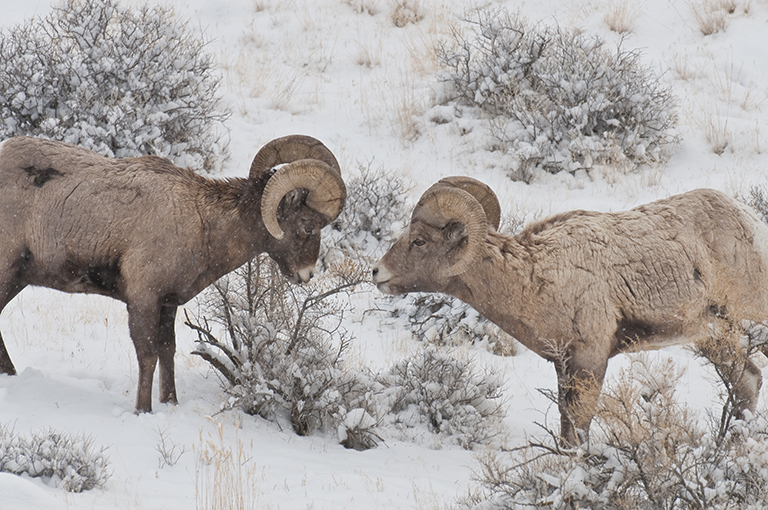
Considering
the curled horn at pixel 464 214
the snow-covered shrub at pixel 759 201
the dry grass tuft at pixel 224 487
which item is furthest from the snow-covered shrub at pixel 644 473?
the snow-covered shrub at pixel 759 201

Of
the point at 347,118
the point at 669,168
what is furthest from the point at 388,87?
the point at 669,168

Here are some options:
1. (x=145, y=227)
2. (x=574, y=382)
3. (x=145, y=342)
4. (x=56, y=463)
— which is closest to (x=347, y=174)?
(x=145, y=227)

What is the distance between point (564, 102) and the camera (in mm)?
13516

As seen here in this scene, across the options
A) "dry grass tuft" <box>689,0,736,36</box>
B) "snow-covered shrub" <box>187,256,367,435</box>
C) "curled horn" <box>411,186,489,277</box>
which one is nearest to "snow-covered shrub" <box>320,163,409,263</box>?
"snow-covered shrub" <box>187,256,367,435</box>

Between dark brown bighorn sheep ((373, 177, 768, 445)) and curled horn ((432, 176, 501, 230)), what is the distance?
12 mm

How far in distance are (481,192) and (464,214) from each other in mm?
530

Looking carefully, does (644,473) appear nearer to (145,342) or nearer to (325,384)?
(325,384)

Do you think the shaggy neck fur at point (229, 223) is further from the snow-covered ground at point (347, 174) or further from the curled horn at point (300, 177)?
the snow-covered ground at point (347, 174)

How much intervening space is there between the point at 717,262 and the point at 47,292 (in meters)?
7.76

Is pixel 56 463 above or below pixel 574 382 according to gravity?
below

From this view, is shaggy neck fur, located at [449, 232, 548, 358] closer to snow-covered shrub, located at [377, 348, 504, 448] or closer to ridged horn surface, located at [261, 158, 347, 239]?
snow-covered shrub, located at [377, 348, 504, 448]

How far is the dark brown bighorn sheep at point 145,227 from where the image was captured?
6.23m

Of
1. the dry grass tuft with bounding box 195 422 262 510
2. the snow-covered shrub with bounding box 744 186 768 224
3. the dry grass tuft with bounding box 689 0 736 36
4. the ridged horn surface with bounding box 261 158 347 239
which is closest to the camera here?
the dry grass tuft with bounding box 195 422 262 510

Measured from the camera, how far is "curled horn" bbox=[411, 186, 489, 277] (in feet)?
20.3
